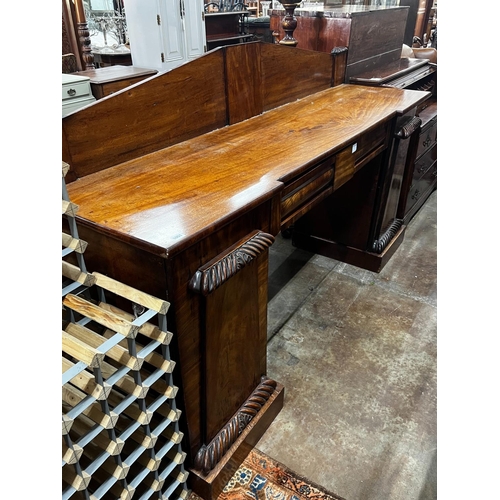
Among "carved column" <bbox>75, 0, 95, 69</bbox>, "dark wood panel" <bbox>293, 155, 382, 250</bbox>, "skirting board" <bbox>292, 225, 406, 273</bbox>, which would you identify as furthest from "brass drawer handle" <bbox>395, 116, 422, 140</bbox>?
"carved column" <bbox>75, 0, 95, 69</bbox>

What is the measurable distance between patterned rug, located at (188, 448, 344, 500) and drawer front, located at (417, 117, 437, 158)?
6.77 feet

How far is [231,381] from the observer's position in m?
1.27

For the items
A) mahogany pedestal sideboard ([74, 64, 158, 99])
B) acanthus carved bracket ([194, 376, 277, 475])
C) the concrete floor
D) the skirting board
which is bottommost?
the concrete floor

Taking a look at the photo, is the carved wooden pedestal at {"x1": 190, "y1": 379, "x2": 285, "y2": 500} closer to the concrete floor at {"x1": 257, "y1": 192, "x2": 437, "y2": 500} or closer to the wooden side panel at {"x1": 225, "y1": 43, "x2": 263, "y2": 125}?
the concrete floor at {"x1": 257, "y1": 192, "x2": 437, "y2": 500}

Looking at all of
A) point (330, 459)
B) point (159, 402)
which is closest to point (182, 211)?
point (159, 402)

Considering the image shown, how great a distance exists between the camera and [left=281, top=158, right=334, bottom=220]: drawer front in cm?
129

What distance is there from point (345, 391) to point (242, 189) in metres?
1.02

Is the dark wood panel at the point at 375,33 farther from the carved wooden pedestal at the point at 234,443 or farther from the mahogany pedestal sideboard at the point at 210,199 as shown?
the carved wooden pedestal at the point at 234,443

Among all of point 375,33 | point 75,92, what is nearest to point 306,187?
point 375,33

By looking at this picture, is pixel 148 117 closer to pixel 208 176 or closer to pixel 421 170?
pixel 208 176

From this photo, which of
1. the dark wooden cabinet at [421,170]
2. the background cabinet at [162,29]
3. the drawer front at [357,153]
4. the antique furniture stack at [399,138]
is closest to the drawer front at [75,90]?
the background cabinet at [162,29]

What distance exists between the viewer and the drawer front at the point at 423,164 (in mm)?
2773

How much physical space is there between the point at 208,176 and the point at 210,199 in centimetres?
15

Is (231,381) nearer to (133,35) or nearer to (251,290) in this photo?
(251,290)
